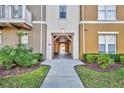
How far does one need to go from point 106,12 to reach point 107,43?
2.79 metres

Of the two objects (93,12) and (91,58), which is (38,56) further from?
(93,12)

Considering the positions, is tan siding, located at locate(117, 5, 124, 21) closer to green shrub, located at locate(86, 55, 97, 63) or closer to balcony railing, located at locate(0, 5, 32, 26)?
green shrub, located at locate(86, 55, 97, 63)

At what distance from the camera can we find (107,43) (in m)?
21.5

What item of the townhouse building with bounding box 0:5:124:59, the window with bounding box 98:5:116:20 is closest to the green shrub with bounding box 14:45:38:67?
the townhouse building with bounding box 0:5:124:59

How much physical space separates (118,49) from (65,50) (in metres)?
21.5

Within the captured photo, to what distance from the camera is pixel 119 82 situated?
9492 millimetres

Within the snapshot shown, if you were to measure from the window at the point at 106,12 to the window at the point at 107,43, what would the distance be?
161 centimetres

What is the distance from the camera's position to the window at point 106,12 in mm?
21219

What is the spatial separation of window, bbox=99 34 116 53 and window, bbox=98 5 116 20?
5.29ft

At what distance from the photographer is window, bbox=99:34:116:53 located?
21391 millimetres

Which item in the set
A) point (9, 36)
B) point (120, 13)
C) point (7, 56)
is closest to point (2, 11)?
point (9, 36)
